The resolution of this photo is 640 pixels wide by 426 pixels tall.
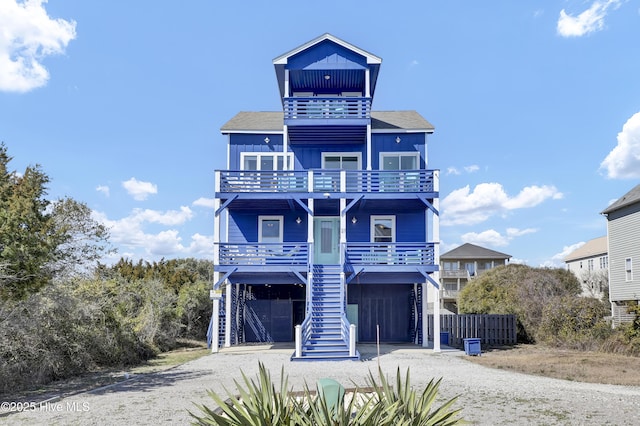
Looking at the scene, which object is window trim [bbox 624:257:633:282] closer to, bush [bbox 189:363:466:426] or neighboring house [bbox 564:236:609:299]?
neighboring house [bbox 564:236:609:299]

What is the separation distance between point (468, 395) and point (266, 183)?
13.3 metres

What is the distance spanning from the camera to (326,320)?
1959 centimetres

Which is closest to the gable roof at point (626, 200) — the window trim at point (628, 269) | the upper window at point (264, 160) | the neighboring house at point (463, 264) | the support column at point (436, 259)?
the window trim at point (628, 269)

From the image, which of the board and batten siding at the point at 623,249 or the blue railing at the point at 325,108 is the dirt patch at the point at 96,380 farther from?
the board and batten siding at the point at 623,249

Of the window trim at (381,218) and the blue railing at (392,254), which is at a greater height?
the window trim at (381,218)

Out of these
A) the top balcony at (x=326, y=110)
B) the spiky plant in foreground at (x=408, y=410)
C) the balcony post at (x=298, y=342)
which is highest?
the top balcony at (x=326, y=110)

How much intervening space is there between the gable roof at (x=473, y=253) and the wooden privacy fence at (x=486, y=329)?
33.8 meters

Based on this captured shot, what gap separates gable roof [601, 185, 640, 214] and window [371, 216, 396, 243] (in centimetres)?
1380

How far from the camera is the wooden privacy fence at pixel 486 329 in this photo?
25953 millimetres

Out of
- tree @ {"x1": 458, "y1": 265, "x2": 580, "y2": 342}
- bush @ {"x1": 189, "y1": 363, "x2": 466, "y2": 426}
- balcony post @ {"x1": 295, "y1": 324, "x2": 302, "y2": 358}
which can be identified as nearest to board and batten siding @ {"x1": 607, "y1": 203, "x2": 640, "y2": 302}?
tree @ {"x1": 458, "y1": 265, "x2": 580, "y2": 342}

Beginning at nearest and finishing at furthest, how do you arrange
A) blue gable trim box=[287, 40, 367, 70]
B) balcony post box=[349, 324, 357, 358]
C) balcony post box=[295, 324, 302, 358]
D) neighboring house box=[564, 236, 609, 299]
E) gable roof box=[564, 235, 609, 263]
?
balcony post box=[295, 324, 302, 358]
balcony post box=[349, 324, 357, 358]
blue gable trim box=[287, 40, 367, 70]
neighboring house box=[564, 236, 609, 299]
gable roof box=[564, 235, 609, 263]

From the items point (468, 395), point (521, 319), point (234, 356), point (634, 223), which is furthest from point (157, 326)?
point (634, 223)

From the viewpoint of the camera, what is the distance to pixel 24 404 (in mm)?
10320

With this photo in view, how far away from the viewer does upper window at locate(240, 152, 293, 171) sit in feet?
82.2
